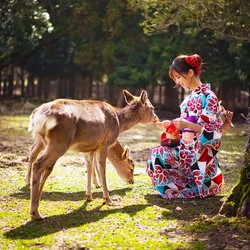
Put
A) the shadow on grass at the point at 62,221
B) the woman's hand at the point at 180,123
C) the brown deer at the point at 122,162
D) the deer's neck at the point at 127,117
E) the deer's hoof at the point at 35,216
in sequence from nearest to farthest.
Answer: the shadow on grass at the point at 62,221 < the deer's hoof at the point at 35,216 < the woman's hand at the point at 180,123 < the deer's neck at the point at 127,117 < the brown deer at the point at 122,162

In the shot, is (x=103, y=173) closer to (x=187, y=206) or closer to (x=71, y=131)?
(x=71, y=131)

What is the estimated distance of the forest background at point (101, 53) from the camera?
57.1 feet

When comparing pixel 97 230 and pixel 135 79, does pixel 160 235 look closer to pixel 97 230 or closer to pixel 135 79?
pixel 97 230

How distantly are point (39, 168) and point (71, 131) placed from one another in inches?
22.7

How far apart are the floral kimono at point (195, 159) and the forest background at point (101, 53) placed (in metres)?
6.26

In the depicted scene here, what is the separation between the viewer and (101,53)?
2180cm

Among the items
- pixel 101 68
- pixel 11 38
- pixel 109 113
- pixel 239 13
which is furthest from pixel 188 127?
pixel 101 68

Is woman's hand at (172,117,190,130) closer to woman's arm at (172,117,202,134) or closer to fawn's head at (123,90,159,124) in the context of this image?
woman's arm at (172,117,202,134)

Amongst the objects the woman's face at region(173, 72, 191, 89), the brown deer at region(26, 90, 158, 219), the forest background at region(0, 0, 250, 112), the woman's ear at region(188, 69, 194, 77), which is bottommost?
the brown deer at region(26, 90, 158, 219)

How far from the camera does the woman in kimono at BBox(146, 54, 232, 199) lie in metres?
6.93

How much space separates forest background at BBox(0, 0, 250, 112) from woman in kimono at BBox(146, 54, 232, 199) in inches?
243

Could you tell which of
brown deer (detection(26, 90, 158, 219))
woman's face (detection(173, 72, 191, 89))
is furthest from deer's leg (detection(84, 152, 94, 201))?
woman's face (detection(173, 72, 191, 89))

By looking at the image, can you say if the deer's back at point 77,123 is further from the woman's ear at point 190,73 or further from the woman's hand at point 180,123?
the woman's ear at point 190,73

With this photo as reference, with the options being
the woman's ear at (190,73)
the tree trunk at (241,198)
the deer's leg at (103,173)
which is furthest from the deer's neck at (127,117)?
the tree trunk at (241,198)
